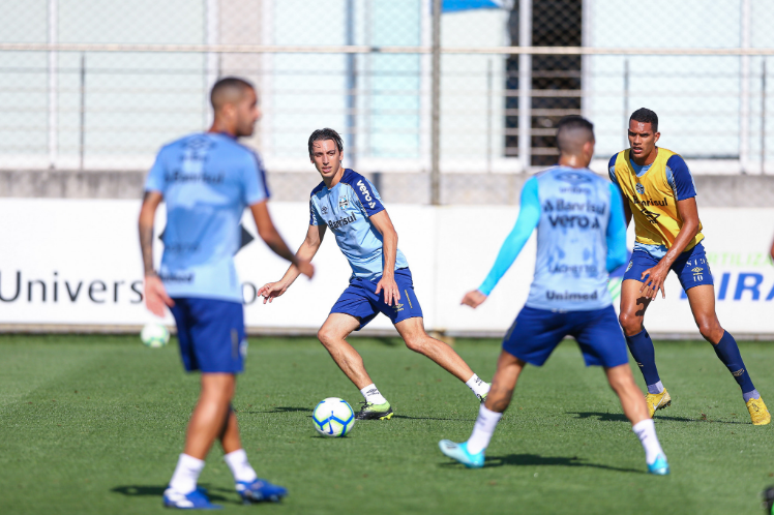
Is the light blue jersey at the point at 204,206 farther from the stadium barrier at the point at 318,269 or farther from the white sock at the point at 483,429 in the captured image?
the stadium barrier at the point at 318,269

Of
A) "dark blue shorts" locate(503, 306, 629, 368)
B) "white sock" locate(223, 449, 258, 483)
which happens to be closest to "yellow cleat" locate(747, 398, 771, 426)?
"dark blue shorts" locate(503, 306, 629, 368)

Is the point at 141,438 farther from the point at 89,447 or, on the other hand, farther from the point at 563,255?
the point at 563,255

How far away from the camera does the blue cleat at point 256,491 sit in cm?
421

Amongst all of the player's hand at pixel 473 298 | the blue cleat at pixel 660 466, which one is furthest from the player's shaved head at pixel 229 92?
the blue cleat at pixel 660 466

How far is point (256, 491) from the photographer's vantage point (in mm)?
4215

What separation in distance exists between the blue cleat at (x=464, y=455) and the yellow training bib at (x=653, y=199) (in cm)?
251

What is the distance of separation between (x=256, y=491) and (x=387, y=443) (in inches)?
63.1

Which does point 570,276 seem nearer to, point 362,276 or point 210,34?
point 362,276

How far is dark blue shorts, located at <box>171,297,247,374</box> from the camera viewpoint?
4.13 metres

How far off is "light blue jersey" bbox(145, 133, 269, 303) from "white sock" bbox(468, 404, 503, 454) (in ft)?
4.80

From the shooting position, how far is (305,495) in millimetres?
4414

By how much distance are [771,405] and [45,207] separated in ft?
25.3

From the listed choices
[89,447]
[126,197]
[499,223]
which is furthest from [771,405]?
[126,197]

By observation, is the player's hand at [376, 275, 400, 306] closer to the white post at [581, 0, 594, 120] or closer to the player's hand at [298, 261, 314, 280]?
the player's hand at [298, 261, 314, 280]
